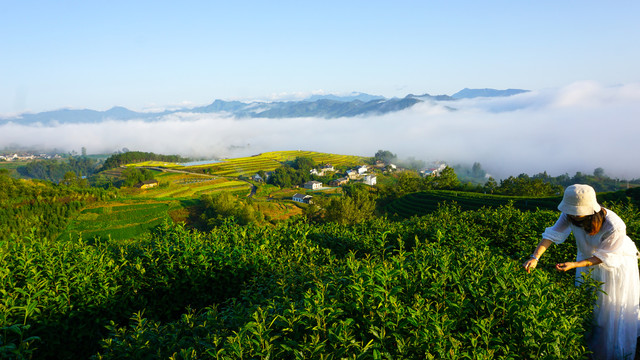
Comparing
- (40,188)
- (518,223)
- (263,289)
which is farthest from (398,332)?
(40,188)

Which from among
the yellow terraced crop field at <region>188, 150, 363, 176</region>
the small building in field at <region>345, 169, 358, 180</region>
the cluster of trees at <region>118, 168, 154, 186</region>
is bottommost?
the small building in field at <region>345, 169, 358, 180</region>

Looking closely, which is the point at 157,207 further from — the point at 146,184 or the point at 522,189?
the point at 522,189

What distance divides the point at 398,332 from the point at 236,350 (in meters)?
1.19

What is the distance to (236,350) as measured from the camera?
2195mm

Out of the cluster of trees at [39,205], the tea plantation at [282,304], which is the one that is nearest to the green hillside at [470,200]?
the tea plantation at [282,304]

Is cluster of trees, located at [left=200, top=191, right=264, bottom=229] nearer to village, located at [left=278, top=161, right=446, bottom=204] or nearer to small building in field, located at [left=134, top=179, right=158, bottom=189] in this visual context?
village, located at [left=278, top=161, right=446, bottom=204]

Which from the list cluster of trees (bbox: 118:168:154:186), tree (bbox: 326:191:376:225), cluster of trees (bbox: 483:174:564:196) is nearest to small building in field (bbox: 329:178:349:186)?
cluster of trees (bbox: 118:168:154:186)

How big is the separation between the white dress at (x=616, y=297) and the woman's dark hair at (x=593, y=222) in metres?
0.07

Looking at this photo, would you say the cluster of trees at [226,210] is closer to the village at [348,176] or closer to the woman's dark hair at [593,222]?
the village at [348,176]

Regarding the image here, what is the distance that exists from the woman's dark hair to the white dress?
0.22ft

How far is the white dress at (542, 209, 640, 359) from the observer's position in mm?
3932

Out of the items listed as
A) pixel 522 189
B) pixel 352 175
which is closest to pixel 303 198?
pixel 352 175

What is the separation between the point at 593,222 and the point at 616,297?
89 centimetres

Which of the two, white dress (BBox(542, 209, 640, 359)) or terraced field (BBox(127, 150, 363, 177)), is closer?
white dress (BBox(542, 209, 640, 359))
